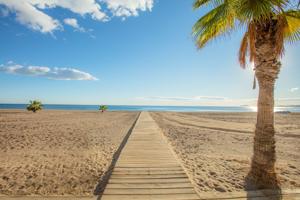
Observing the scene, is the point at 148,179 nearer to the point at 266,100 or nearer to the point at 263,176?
the point at 263,176

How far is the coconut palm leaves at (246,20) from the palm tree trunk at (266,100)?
222mm

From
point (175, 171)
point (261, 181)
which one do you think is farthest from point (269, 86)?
point (175, 171)

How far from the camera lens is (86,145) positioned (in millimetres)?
→ 9516

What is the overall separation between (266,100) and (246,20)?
A: 2.06 m

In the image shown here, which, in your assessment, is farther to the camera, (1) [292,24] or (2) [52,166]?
(2) [52,166]

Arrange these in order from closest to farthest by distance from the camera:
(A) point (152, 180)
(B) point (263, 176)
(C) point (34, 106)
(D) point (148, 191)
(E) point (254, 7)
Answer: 1. (E) point (254, 7)
2. (D) point (148, 191)
3. (A) point (152, 180)
4. (B) point (263, 176)
5. (C) point (34, 106)

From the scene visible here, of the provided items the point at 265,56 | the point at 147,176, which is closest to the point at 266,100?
the point at 265,56

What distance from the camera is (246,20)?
401 cm

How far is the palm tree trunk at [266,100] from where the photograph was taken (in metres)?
4.69

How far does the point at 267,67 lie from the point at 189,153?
15.6 feet

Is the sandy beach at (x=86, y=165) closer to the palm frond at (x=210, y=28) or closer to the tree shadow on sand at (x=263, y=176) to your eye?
the tree shadow on sand at (x=263, y=176)

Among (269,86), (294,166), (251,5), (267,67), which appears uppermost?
(251,5)

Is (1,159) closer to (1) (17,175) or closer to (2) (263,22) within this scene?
(1) (17,175)

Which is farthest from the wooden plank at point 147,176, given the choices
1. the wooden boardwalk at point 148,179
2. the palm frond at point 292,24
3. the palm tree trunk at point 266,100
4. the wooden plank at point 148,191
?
the palm frond at point 292,24
